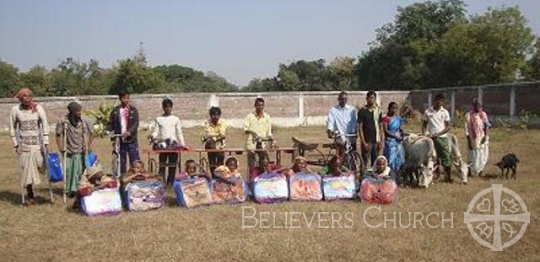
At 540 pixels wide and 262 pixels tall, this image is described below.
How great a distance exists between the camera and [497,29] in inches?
1647

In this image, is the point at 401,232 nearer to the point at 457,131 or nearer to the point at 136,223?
the point at 136,223

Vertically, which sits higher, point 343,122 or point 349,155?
point 343,122

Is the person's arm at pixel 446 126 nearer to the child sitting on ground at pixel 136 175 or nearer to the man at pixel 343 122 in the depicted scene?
the man at pixel 343 122

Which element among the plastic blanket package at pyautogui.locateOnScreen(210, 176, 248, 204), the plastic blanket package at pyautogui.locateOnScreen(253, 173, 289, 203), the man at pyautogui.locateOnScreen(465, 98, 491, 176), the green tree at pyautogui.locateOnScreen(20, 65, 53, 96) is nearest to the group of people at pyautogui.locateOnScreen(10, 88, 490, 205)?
the plastic blanket package at pyautogui.locateOnScreen(210, 176, 248, 204)

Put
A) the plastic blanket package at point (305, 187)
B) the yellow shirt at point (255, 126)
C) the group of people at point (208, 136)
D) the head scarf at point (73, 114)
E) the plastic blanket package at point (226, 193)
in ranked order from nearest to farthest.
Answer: the plastic blanket package at point (226, 193)
the plastic blanket package at point (305, 187)
the group of people at point (208, 136)
the head scarf at point (73, 114)
the yellow shirt at point (255, 126)

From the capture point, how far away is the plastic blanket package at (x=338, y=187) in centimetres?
920

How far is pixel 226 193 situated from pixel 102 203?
187 centimetres

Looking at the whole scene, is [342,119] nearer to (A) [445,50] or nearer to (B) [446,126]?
(B) [446,126]

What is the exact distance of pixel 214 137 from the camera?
1038 cm

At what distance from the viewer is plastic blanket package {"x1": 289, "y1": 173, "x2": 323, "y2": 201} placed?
30.0 ft

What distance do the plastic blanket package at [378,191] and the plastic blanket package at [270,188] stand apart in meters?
1.23

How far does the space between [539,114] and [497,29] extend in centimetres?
1936

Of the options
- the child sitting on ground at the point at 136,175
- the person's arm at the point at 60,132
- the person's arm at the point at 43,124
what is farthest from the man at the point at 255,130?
the person's arm at the point at 43,124

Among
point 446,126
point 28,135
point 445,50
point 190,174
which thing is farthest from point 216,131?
point 445,50
